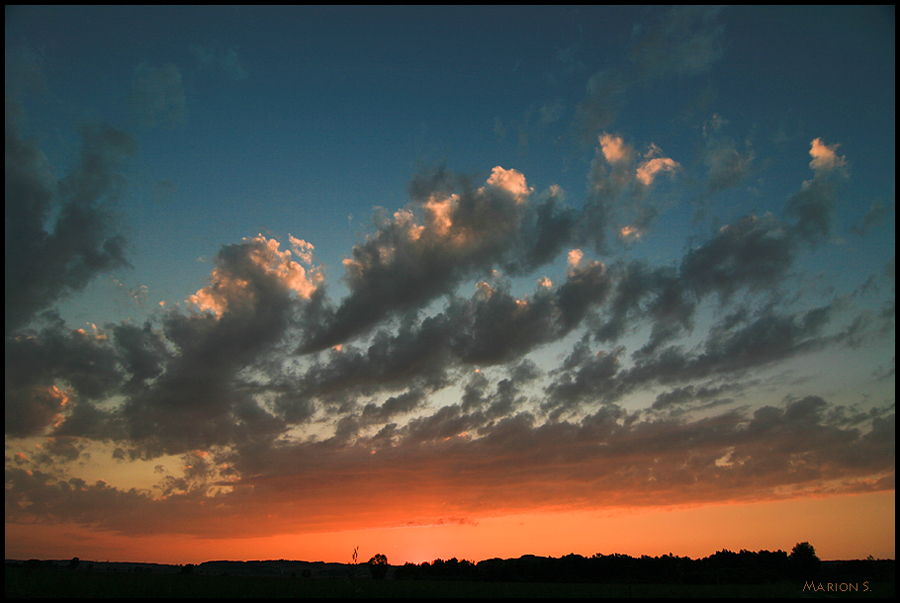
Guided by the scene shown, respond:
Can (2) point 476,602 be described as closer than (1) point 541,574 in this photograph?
Yes

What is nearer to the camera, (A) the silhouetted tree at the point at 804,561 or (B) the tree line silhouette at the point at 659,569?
(B) the tree line silhouette at the point at 659,569

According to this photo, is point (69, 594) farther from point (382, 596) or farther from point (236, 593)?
point (382, 596)

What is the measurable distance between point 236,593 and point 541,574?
394 feet

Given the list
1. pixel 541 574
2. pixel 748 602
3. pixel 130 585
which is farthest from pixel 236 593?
pixel 541 574

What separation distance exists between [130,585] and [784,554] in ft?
571

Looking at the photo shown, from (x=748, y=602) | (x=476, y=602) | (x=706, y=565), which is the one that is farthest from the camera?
(x=706, y=565)

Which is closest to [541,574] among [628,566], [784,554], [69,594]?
[628,566]

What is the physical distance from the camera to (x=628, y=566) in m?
134

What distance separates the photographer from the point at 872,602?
4400cm

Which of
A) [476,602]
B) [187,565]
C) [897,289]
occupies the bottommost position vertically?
[187,565]

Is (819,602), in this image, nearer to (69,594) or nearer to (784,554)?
(69,594)

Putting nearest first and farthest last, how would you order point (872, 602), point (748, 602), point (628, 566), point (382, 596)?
point (382, 596), point (748, 602), point (872, 602), point (628, 566)

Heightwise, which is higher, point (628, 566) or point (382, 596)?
point (382, 596)

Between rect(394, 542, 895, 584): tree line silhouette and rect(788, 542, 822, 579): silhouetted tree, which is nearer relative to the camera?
rect(394, 542, 895, 584): tree line silhouette
